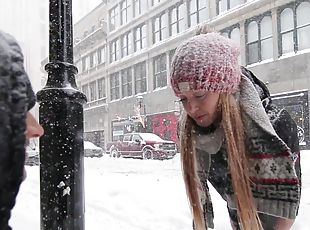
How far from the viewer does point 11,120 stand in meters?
0.91

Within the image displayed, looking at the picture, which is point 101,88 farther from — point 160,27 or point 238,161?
point 238,161

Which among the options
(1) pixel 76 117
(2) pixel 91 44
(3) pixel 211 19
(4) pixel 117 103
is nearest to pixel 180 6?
(3) pixel 211 19

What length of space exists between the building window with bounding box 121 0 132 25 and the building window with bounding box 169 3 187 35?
22.2 feet

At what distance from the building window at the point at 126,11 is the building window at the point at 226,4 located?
11.6 metres

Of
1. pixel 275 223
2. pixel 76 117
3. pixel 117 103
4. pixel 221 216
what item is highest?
pixel 117 103

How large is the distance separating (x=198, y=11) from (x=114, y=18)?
13.2 metres

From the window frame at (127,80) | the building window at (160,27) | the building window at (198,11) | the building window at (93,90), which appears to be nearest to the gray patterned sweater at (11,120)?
the building window at (198,11)

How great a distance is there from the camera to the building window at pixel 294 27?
18.6 meters

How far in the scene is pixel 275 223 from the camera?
234 centimetres

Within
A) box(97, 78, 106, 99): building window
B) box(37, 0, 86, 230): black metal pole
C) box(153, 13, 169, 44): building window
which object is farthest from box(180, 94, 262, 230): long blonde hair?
box(97, 78, 106, 99): building window

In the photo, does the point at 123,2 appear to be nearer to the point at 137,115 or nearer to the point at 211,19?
the point at 137,115

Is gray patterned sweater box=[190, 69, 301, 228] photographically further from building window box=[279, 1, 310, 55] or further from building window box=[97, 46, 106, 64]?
building window box=[97, 46, 106, 64]

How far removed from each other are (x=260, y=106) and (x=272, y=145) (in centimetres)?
21

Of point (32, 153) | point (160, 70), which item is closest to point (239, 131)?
point (32, 153)
